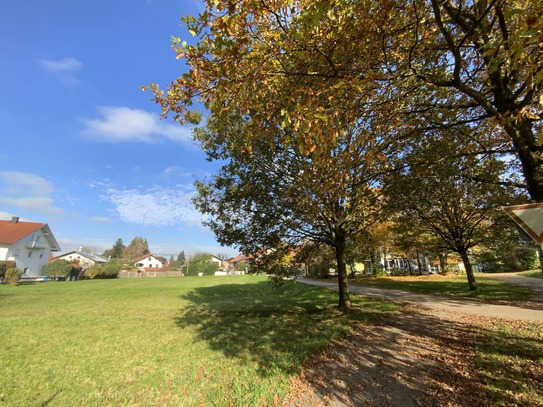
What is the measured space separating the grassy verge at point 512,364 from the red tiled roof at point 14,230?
168 feet

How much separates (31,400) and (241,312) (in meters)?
9.09

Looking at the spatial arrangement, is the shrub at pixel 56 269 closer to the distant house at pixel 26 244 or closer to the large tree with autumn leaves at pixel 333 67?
the distant house at pixel 26 244

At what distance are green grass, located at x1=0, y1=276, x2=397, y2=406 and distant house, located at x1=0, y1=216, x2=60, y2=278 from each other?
112 feet

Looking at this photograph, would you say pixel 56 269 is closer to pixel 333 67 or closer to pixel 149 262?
pixel 333 67

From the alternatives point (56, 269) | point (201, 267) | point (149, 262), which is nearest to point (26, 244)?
point (56, 269)

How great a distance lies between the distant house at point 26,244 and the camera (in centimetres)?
3809

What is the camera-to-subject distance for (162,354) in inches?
293

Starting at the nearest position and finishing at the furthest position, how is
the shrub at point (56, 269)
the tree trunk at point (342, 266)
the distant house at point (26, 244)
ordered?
1. the tree trunk at point (342, 266)
2. the distant house at point (26, 244)
3. the shrub at point (56, 269)

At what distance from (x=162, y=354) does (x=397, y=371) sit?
5.82m

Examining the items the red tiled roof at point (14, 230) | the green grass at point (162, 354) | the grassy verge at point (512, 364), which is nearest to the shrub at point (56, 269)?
the red tiled roof at point (14, 230)

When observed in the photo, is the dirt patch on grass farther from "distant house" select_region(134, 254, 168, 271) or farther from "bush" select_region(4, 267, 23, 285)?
"distant house" select_region(134, 254, 168, 271)

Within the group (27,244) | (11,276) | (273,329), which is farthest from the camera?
(27,244)

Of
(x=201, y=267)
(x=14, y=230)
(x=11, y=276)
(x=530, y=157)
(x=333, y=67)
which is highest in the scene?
(x=14, y=230)

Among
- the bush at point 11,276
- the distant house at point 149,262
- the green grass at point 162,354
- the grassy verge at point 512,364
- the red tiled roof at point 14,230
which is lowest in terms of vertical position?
the green grass at point 162,354
